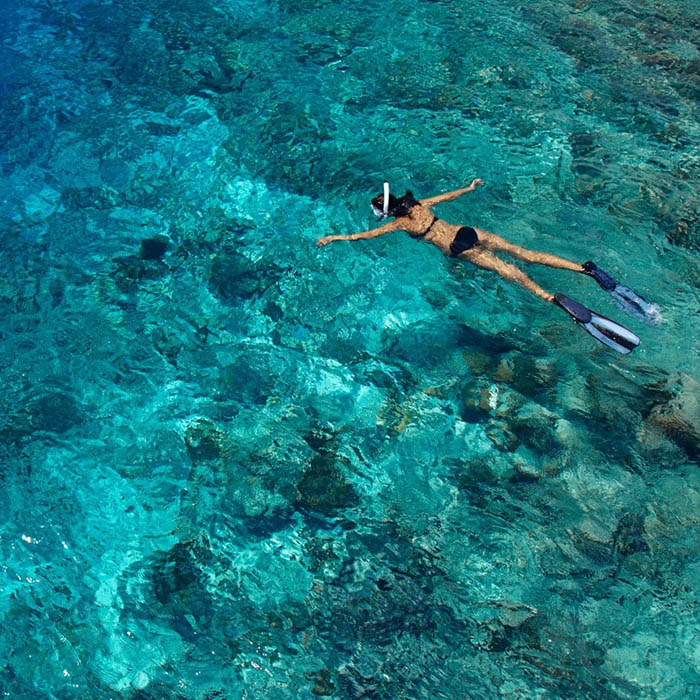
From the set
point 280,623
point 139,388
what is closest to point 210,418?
point 139,388

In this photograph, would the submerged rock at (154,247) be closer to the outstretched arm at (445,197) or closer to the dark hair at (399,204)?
the dark hair at (399,204)

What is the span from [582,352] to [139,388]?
601 cm

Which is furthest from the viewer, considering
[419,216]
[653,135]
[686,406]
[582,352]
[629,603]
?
[653,135]

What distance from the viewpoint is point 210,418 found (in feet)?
26.5

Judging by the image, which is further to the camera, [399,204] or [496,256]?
[399,204]

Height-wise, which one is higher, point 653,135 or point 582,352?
point 653,135

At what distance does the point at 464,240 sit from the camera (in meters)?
8.21

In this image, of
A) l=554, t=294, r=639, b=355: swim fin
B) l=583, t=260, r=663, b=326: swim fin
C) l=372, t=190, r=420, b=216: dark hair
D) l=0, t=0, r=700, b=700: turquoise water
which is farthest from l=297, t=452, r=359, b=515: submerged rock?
l=583, t=260, r=663, b=326: swim fin

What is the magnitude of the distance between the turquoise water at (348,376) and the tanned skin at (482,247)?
1.61 feet

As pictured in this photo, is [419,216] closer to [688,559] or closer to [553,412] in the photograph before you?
[553,412]

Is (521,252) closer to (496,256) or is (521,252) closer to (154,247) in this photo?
(496,256)

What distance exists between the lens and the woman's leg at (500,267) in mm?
7973

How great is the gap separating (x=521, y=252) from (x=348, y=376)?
2911 mm

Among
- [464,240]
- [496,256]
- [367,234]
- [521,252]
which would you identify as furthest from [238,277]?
[521,252]
